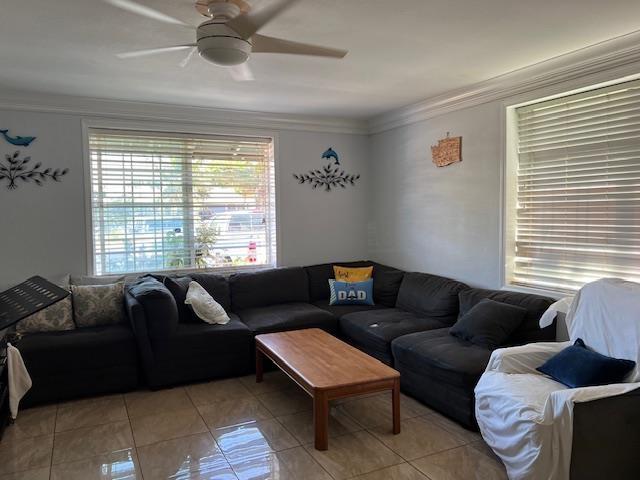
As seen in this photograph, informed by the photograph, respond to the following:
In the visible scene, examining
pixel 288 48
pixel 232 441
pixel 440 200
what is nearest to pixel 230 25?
pixel 288 48

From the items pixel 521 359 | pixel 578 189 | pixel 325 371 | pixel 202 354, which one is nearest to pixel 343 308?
pixel 202 354

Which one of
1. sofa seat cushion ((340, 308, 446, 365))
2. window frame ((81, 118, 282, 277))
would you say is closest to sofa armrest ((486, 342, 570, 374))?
sofa seat cushion ((340, 308, 446, 365))

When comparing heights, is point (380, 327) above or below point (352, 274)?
below

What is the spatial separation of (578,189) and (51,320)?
13.7 ft

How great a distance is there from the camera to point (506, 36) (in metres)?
2.97

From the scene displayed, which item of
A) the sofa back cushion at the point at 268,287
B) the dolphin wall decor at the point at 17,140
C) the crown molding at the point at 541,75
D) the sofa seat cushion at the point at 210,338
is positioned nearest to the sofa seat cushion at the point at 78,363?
the sofa seat cushion at the point at 210,338

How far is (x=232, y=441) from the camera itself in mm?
2977

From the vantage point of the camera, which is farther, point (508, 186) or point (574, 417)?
point (508, 186)

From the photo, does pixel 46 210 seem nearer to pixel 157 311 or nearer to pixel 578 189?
pixel 157 311

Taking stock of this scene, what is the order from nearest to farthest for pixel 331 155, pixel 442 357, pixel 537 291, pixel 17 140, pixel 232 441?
pixel 232 441 → pixel 442 357 → pixel 537 291 → pixel 17 140 → pixel 331 155

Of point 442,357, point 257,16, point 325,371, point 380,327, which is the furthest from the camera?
point 380,327

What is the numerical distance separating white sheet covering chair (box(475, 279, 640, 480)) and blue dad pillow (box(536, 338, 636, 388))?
5cm

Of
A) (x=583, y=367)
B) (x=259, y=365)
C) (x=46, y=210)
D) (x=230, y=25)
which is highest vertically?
(x=230, y=25)

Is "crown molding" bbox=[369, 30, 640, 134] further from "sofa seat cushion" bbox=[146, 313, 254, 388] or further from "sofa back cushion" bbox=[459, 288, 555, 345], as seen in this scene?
"sofa seat cushion" bbox=[146, 313, 254, 388]
